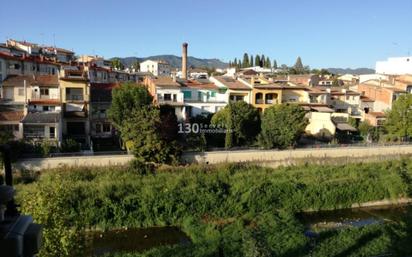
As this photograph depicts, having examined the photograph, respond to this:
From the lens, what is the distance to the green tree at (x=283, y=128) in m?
27.0

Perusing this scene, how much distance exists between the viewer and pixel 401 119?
3250 centimetres

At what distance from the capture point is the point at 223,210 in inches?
801

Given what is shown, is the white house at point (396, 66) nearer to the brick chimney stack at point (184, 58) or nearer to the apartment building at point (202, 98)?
the brick chimney stack at point (184, 58)

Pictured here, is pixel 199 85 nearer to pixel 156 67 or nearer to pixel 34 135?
pixel 34 135

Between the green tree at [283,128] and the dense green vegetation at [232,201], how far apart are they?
208 cm

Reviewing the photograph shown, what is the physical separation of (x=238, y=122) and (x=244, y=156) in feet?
9.17

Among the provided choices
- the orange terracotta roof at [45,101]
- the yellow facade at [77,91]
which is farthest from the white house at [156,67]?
the orange terracotta roof at [45,101]

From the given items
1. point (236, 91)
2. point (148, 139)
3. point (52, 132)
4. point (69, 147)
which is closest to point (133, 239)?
point (148, 139)

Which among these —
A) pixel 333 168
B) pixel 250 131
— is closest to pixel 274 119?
pixel 250 131

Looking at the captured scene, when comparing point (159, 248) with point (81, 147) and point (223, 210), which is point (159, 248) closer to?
point (223, 210)

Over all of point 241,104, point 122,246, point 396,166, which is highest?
point 241,104

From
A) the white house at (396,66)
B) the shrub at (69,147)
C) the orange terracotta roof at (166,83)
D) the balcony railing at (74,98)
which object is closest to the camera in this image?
the shrub at (69,147)

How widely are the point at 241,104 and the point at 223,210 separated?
10.2 meters

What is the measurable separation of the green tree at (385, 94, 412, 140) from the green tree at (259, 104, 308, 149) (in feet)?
33.2
